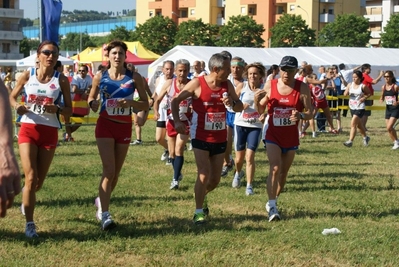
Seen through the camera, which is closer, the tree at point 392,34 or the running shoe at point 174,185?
the running shoe at point 174,185

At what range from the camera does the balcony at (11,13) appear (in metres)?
114

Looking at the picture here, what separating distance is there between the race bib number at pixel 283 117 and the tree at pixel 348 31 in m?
73.1

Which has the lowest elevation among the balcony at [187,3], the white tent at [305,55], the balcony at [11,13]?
the white tent at [305,55]

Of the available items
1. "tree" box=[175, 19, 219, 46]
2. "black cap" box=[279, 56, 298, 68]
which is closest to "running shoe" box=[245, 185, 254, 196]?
"black cap" box=[279, 56, 298, 68]

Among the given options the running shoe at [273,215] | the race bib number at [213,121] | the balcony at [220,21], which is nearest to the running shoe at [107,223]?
the race bib number at [213,121]

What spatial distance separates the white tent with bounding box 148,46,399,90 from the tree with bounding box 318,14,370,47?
1145 inches

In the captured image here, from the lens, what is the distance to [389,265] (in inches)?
284

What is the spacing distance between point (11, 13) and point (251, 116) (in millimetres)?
109176

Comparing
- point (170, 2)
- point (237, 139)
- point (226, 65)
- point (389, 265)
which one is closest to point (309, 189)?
point (237, 139)

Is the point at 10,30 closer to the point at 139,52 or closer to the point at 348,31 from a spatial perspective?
the point at 348,31

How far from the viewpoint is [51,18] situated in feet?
49.1

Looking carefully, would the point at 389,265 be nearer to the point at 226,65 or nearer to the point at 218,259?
the point at 218,259

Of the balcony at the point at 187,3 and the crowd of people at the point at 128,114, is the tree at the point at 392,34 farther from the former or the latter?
the crowd of people at the point at 128,114

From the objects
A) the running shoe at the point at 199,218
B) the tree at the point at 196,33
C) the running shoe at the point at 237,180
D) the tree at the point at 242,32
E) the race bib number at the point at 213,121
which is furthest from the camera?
the tree at the point at 196,33
